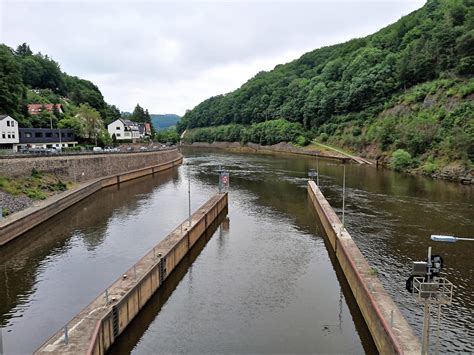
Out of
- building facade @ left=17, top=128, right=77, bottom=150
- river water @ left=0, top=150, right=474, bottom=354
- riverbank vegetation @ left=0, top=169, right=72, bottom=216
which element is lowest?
river water @ left=0, top=150, right=474, bottom=354

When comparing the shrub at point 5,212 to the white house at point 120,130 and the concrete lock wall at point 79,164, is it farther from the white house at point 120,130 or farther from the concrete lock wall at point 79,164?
the white house at point 120,130

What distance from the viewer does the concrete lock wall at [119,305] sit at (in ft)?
49.2

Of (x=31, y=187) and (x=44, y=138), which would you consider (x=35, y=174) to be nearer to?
(x=31, y=187)

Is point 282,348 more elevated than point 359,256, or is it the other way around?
point 359,256

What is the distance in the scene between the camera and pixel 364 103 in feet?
375

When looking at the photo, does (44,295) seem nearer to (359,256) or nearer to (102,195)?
(359,256)

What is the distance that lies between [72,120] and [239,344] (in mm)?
72271

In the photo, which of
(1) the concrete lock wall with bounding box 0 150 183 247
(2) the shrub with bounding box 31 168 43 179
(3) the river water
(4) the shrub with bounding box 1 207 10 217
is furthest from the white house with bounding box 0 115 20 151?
(4) the shrub with bounding box 1 207 10 217

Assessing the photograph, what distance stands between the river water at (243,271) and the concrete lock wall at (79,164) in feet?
24.3

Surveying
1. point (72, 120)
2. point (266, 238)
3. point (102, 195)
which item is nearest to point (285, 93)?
point (72, 120)

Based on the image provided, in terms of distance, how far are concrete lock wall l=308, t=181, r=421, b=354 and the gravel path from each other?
91.1 ft

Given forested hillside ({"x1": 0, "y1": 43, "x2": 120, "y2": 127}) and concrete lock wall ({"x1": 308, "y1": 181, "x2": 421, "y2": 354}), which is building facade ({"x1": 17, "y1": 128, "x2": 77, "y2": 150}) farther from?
concrete lock wall ({"x1": 308, "y1": 181, "x2": 421, "y2": 354})

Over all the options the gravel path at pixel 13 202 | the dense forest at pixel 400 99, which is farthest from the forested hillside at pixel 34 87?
the dense forest at pixel 400 99

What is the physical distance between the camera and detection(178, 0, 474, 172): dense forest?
71938 millimetres
